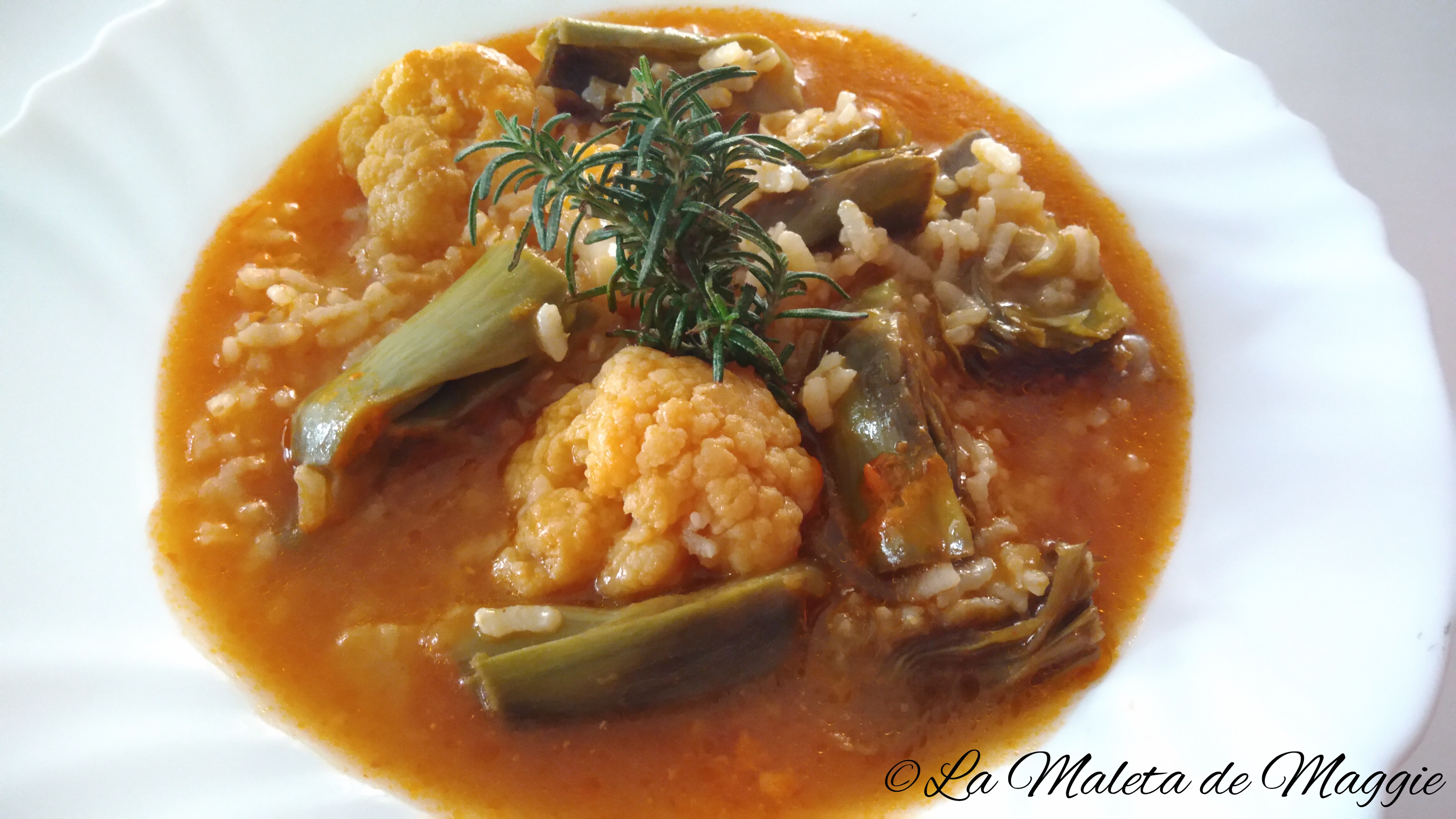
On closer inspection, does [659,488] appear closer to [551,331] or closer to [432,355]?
[551,331]

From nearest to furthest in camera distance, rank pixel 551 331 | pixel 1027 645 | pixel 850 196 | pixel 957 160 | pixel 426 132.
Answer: pixel 1027 645
pixel 551 331
pixel 850 196
pixel 426 132
pixel 957 160

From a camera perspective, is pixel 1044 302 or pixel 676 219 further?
pixel 1044 302

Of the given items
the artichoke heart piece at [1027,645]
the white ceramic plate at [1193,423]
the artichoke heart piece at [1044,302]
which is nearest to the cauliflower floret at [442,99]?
the white ceramic plate at [1193,423]

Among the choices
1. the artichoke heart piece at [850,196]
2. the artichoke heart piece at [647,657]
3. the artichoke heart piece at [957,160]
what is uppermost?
the artichoke heart piece at [850,196]

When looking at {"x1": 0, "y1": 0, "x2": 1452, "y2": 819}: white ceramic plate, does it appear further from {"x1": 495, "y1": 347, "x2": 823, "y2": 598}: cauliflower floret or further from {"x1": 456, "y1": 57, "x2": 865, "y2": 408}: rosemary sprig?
{"x1": 456, "y1": 57, "x2": 865, "y2": 408}: rosemary sprig

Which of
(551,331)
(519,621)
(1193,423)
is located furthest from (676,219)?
(1193,423)

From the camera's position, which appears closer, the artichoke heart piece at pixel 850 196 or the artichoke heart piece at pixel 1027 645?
the artichoke heart piece at pixel 1027 645

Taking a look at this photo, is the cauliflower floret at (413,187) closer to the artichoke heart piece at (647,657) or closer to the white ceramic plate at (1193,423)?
the white ceramic plate at (1193,423)

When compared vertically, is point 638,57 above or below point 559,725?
above
